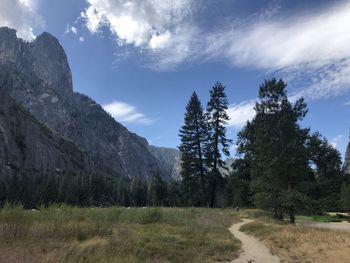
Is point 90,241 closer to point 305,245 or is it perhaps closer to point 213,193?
point 305,245

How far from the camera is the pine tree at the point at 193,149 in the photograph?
176 ft

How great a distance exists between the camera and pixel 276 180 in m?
32.5

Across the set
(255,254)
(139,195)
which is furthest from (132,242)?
(139,195)

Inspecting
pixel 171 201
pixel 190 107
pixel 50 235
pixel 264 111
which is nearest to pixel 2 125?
pixel 171 201

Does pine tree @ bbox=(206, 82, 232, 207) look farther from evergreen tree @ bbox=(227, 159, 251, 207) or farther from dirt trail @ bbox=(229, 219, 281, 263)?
dirt trail @ bbox=(229, 219, 281, 263)

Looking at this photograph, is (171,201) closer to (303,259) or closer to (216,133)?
(216,133)

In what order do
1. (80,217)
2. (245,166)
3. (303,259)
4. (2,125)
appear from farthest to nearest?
1. (2,125)
2. (245,166)
3. (80,217)
4. (303,259)

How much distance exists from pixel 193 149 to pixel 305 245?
3684cm

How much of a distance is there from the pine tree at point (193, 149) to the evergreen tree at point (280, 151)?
756 inches

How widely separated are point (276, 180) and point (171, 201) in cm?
5983

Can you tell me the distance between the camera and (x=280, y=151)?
3194 centimetres

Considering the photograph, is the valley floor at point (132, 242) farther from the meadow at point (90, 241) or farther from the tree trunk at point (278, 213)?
the tree trunk at point (278, 213)

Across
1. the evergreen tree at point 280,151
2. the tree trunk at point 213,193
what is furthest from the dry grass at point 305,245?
the tree trunk at point 213,193

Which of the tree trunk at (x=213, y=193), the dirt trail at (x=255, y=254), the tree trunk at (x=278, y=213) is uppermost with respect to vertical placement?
the tree trunk at (x=213, y=193)
